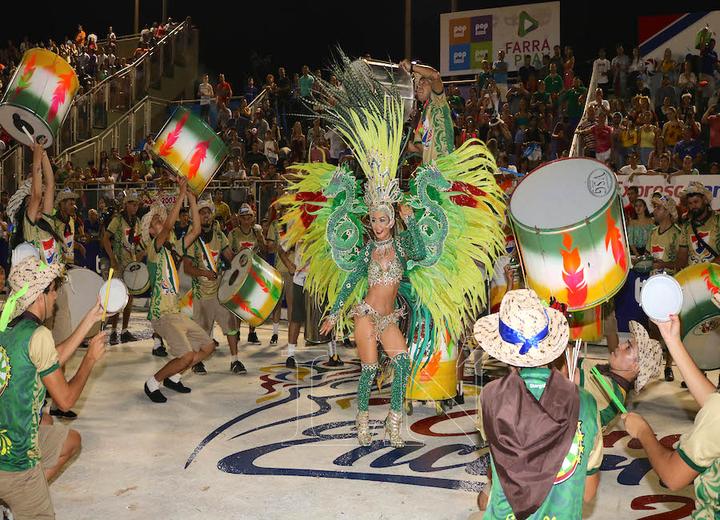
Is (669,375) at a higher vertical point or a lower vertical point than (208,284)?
lower

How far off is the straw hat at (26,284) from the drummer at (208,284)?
4526 mm

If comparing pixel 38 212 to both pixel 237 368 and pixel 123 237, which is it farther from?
pixel 123 237

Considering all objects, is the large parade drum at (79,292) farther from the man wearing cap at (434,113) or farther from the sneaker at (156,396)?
the man wearing cap at (434,113)

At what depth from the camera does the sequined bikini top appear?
5.76 metres

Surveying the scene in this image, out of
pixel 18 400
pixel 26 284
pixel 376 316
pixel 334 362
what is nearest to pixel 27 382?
pixel 18 400

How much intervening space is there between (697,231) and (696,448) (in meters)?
6.37

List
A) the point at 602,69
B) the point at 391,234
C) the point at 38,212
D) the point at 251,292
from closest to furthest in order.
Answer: the point at 391,234
the point at 38,212
the point at 251,292
the point at 602,69

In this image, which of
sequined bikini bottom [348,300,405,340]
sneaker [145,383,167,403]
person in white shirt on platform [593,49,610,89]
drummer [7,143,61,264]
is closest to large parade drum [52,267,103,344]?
drummer [7,143,61,264]

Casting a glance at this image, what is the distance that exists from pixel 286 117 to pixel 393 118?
1208 centimetres

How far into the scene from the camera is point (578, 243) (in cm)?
487

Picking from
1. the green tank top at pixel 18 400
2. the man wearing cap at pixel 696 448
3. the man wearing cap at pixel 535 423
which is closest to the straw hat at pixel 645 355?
the man wearing cap at pixel 696 448

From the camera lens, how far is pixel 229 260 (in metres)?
8.55

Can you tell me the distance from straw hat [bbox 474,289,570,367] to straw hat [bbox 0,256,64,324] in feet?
6.52

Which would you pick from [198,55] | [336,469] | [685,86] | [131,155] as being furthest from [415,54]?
[336,469]
